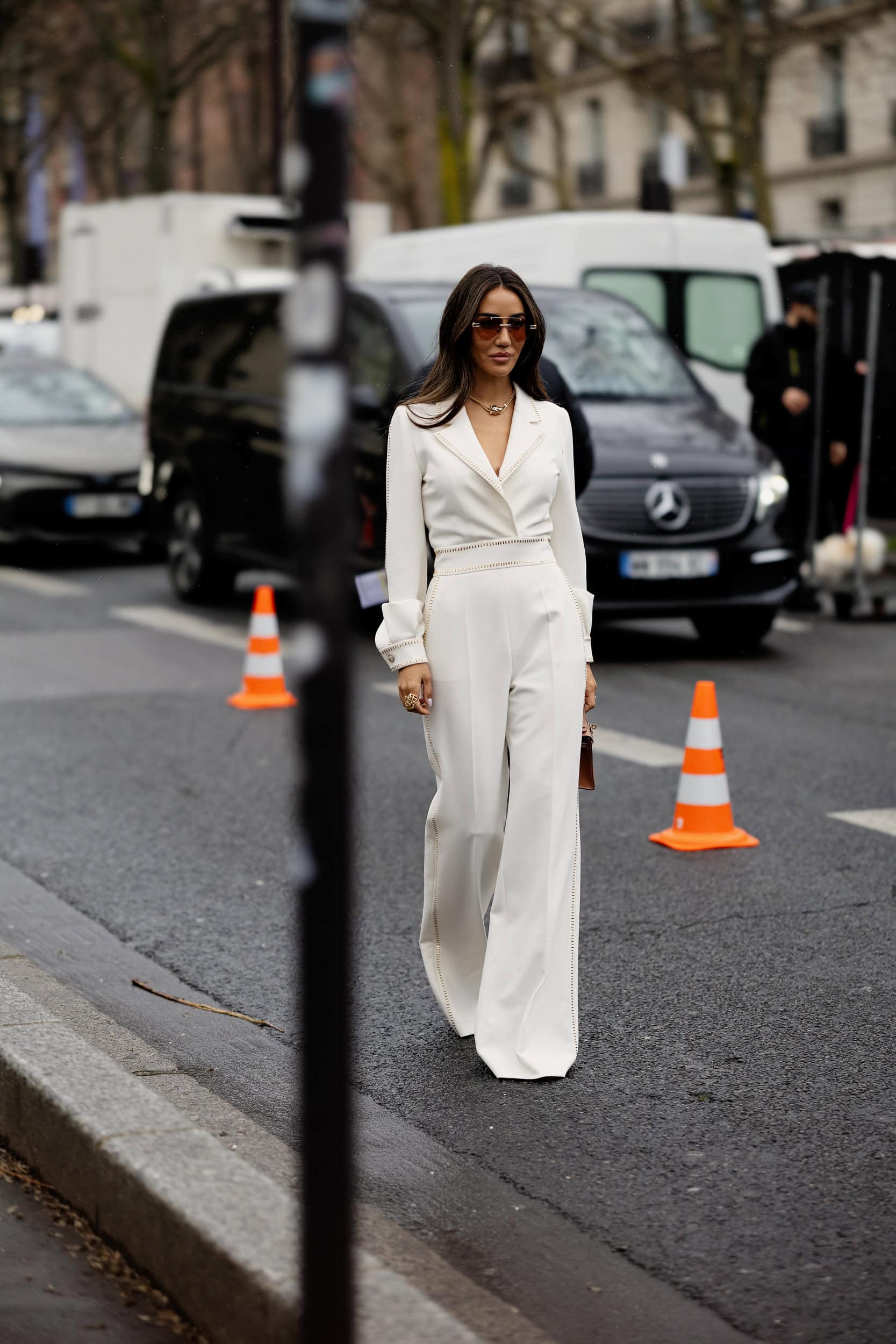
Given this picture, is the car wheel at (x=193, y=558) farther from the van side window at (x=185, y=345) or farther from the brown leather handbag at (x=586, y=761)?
the brown leather handbag at (x=586, y=761)

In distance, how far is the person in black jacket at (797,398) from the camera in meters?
13.4

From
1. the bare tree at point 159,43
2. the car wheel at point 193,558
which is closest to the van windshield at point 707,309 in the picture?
the car wheel at point 193,558

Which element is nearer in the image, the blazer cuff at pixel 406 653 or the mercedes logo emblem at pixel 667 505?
the blazer cuff at pixel 406 653

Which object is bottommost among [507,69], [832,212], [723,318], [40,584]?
[40,584]

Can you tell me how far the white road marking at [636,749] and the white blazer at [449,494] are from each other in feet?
13.1

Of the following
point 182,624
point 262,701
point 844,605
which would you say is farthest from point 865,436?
point 262,701

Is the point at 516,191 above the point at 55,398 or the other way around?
above

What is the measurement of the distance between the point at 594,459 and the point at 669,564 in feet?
2.33

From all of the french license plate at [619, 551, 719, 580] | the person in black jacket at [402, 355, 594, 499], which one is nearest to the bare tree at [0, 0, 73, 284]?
the french license plate at [619, 551, 719, 580]

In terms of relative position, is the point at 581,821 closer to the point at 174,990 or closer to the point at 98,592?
the point at 174,990

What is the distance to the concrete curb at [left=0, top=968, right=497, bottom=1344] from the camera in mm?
2990

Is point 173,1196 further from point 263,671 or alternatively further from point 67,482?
point 67,482

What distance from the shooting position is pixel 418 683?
4.38 m

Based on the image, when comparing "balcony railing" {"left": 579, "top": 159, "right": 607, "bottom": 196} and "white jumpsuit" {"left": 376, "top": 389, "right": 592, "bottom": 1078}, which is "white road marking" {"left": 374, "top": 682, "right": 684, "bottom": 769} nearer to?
"white jumpsuit" {"left": 376, "top": 389, "right": 592, "bottom": 1078}
